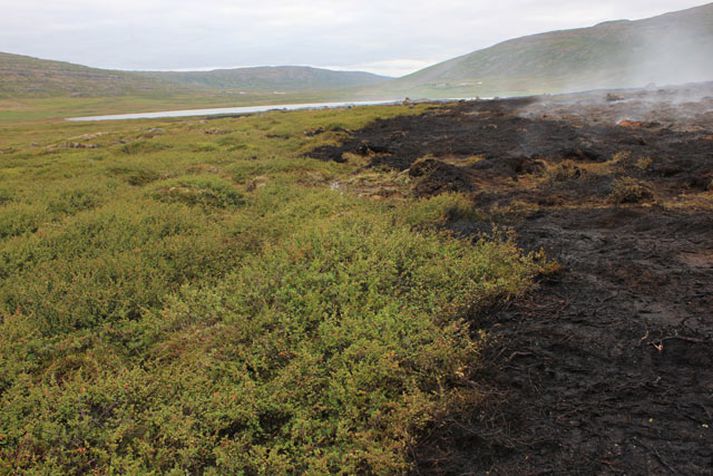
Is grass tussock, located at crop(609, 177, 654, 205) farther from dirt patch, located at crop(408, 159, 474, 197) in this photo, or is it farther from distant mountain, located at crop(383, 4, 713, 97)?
distant mountain, located at crop(383, 4, 713, 97)

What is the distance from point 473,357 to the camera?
5.65 m

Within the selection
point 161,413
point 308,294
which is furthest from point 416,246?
point 161,413

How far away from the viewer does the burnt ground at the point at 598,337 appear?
166 inches

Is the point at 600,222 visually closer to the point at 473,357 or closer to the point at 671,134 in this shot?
the point at 473,357

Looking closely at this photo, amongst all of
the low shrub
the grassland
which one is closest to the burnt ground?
the grassland

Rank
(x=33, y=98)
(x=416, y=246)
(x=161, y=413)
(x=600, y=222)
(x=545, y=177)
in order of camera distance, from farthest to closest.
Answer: (x=33, y=98), (x=545, y=177), (x=600, y=222), (x=416, y=246), (x=161, y=413)

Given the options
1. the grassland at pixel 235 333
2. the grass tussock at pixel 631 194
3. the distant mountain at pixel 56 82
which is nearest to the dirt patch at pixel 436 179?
the grassland at pixel 235 333

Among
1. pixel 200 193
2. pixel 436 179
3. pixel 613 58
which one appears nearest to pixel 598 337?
pixel 436 179

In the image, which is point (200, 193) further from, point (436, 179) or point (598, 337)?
point (598, 337)

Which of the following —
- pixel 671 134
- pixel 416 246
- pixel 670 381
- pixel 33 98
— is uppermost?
pixel 33 98

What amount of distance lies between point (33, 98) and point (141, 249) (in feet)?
447

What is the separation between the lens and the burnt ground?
4.22 m

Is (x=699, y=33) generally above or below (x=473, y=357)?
above

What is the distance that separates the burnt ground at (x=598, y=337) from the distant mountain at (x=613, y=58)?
10179cm
